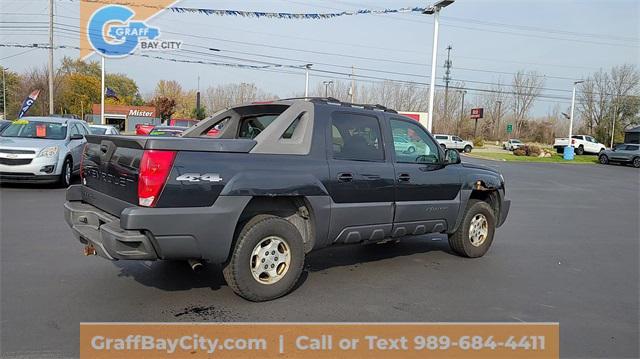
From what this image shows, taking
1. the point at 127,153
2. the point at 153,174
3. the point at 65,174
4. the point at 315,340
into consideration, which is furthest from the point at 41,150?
the point at 315,340

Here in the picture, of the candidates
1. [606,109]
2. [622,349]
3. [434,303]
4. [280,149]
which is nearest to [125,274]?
[280,149]

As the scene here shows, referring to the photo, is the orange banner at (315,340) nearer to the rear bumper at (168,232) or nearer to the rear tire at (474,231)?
the rear bumper at (168,232)

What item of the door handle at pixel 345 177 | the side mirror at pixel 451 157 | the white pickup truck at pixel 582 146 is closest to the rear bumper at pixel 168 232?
the door handle at pixel 345 177

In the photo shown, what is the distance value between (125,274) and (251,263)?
1.67 m

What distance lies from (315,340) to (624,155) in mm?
39853

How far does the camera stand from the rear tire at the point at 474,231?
651 centimetres

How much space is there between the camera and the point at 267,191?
446 cm

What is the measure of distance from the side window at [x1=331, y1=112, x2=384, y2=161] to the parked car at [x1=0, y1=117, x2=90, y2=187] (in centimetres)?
901

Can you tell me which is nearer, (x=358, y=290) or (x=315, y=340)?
(x=315, y=340)

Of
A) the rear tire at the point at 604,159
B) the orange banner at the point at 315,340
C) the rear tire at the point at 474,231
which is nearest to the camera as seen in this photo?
the orange banner at the point at 315,340

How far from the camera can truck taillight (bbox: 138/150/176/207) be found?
395 centimetres

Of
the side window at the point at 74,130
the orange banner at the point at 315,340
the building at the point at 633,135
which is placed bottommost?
the orange banner at the point at 315,340

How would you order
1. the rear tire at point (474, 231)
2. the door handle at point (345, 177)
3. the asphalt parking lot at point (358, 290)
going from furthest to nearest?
the rear tire at point (474, 231)
the door handle at point (345, 177)
the asphalt parking lot at point (358, 290)

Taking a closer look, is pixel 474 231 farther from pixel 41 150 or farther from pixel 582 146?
pixel 582 146
